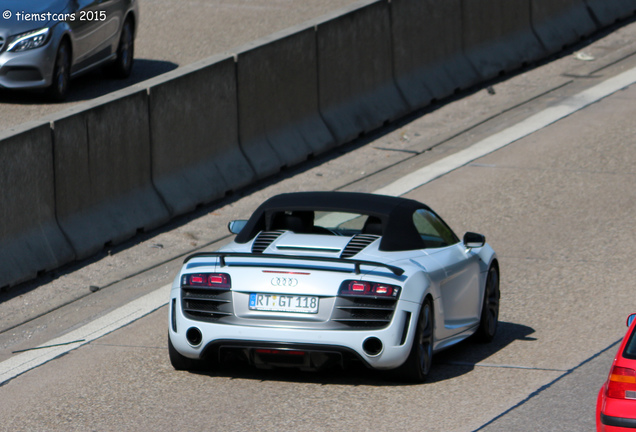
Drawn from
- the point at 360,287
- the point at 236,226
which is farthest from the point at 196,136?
the point at 360,287

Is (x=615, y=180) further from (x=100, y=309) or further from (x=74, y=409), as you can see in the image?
(x=74, y=409)

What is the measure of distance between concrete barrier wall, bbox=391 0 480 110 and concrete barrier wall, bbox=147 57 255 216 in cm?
420

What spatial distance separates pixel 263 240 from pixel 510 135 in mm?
9394

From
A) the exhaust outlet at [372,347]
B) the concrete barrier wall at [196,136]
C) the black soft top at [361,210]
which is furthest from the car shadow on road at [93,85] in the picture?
the exhaust outlet at [372,347]

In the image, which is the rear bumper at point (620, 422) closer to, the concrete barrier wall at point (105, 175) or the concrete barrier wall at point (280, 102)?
the concrete barrier wall at point (105, 175)

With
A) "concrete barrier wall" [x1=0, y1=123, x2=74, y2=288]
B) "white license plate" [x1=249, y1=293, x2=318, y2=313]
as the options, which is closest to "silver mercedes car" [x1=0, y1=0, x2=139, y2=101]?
"concrete barrier wall" [x1=0, y1=123, x2=74, y2=288]

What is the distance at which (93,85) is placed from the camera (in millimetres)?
18156

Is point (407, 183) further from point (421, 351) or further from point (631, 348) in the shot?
point (631, 348)

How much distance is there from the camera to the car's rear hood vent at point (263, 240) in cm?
879

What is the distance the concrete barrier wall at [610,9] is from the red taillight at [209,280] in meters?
16.4

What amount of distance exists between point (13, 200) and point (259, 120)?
15.4 ft

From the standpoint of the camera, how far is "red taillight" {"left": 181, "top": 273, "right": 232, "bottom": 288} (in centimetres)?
834

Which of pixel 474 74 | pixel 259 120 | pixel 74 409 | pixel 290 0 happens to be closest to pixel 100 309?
pixel 74 409

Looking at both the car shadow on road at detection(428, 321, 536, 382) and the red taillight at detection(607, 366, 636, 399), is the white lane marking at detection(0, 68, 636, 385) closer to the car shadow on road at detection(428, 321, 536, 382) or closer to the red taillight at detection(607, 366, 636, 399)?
the car shadow on road at detection(428, 321, 536, 382)
